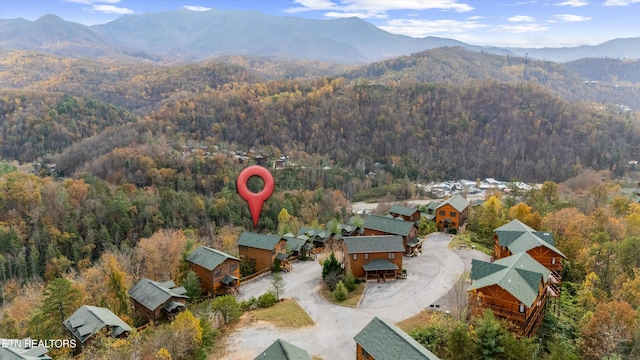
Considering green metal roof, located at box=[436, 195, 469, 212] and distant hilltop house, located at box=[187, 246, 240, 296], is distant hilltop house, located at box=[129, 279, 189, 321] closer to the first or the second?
distant hilltop house, located at box=[187, 246, 240, 296]

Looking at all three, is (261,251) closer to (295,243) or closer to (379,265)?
(295,243)

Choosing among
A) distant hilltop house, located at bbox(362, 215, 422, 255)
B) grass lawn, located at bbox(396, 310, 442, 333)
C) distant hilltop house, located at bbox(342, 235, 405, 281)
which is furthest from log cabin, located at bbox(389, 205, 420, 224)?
grass lawn, located at bbox(396, 310, 442, 333)

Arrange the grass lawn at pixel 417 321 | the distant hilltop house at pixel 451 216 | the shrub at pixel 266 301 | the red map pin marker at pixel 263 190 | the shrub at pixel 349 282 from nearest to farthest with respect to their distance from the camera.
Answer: the grass lawn at pixel 417 321, the red map pin marker at pixel 263 190, the shrub at pixel 266 301, the shrub at pixel 349 282, the distant hilltop house at pixel 451 216

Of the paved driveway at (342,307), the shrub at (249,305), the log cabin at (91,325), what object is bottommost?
the shrub at (249,305)

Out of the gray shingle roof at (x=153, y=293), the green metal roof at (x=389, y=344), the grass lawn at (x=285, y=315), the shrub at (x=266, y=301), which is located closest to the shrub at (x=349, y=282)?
the grass lawn at (x=285, y=315)

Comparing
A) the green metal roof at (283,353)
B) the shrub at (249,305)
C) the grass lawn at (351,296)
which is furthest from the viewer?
the grass lawn at (351,296)

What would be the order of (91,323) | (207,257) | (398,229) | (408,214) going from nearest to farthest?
1. (91,323)
2. (207,257)
3. (398,229)
4. (408,214)

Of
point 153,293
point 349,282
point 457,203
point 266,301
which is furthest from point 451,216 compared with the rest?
point 153,293

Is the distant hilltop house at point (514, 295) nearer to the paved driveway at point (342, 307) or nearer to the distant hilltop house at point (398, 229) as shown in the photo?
the paved driveway at point (342, 307)
